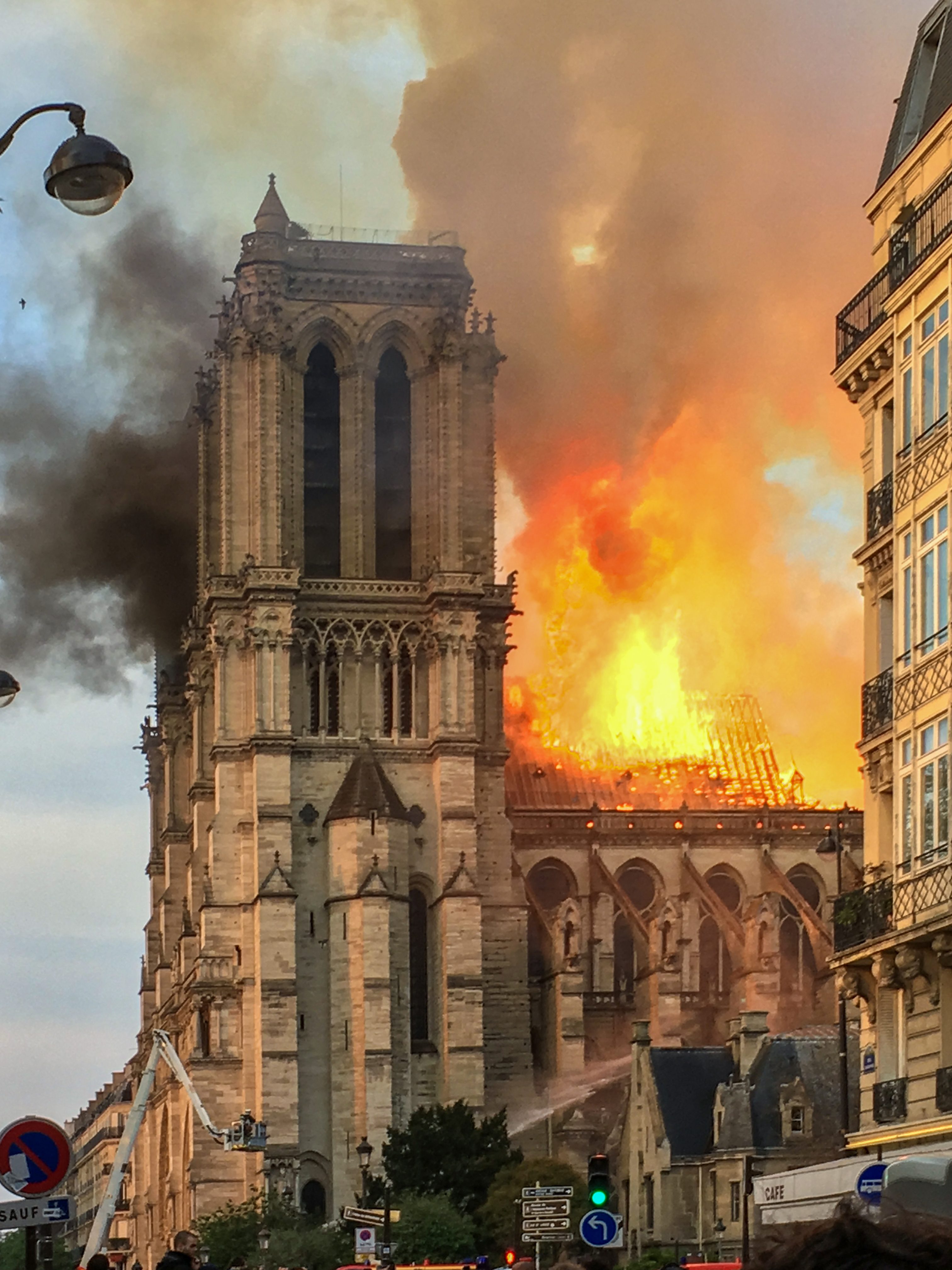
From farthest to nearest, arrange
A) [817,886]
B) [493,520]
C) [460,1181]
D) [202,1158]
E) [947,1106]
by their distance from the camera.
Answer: [817,886] < [493,520] < [202,1158] < [460,1181] < [947,1106]

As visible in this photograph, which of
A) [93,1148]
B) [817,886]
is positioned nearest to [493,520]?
[817,886]

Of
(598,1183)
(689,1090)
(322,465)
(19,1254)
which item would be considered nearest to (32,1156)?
(598,1183)

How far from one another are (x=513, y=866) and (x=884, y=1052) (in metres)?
68.0

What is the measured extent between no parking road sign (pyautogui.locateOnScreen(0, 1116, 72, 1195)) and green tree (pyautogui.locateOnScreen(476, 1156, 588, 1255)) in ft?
217

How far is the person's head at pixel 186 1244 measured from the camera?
1416 cm

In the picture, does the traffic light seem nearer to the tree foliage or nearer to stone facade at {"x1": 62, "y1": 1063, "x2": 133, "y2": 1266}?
the tree foliage

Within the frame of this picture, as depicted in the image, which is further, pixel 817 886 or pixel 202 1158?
pixel 817 886

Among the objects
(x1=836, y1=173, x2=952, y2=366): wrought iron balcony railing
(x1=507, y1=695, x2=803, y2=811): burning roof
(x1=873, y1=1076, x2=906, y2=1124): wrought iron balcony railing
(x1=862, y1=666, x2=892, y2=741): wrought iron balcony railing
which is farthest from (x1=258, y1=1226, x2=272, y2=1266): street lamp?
(x1=836, y1=173, x2=952, y2=366): wrought iron balcony railing

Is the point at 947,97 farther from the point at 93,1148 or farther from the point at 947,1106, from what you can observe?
the point at 93,1148

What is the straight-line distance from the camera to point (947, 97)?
34.6 metres

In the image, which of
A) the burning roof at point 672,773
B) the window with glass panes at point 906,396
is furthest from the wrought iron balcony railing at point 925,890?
the burning roof at point 672,773

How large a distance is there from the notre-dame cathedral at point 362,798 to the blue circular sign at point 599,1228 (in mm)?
64330

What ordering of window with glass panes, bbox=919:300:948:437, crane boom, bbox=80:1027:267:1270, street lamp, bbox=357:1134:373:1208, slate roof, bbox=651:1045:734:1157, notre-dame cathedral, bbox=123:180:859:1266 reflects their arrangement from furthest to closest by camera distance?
notre-dame cathedral, bbox=123:180:859:1266 → crane boom, bbox=80:1027:267:1270 → slate roof, bbox=651:1045:734:1157 → street lamp, bbox=357:1134:373:1208 → window with glass panes, bbox=919:300:948:437

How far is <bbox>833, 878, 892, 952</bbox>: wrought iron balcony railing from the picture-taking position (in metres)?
33.4
